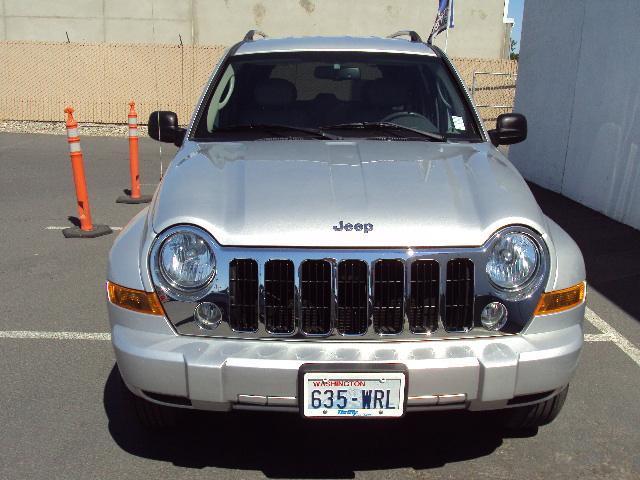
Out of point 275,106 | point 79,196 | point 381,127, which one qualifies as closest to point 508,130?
point 381,127

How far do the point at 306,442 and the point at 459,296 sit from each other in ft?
3.65

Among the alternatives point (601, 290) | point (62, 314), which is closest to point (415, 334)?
point (62, 314)

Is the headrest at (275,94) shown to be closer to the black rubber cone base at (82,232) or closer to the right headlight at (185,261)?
the right headlight at (185,261)

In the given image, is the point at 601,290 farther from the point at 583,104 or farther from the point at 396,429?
the point at 583,104

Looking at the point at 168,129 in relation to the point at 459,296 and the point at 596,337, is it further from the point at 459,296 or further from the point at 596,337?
the point at 596,337

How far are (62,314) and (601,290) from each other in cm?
427

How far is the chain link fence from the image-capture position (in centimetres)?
2153

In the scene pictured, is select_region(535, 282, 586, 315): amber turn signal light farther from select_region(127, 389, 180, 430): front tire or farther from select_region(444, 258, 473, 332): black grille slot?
select_region(127, 389, 180, 430): front tire

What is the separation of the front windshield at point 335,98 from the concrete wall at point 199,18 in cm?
2214

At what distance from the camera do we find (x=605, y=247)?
7203 mm

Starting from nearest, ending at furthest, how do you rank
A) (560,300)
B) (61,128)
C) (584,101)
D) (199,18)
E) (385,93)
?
(560,300) → (385,93) → (584,101) → (61,128) → (199,18)

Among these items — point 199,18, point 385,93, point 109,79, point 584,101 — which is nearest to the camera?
point 385,93

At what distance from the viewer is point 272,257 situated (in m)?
2.74

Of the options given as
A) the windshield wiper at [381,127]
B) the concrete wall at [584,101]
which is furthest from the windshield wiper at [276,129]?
the concrete wall at [584,101]
